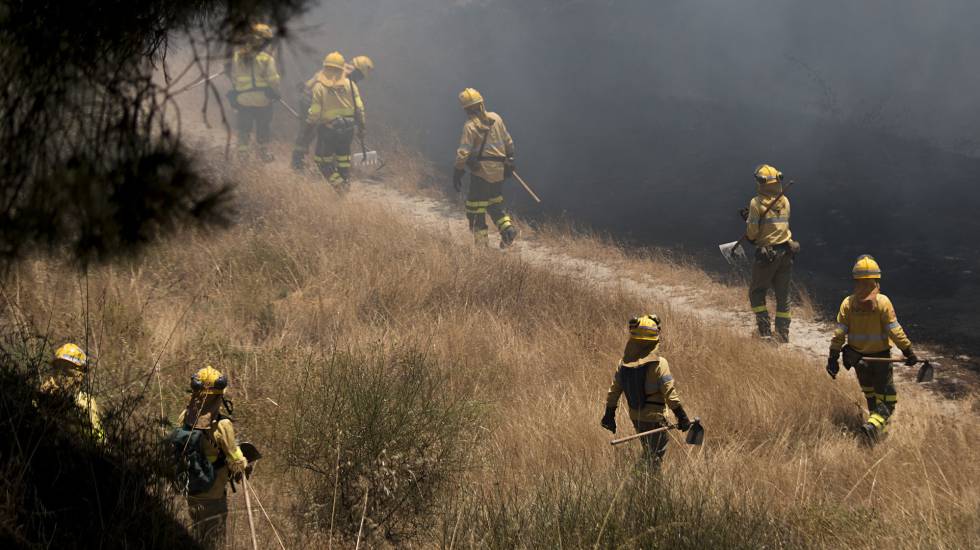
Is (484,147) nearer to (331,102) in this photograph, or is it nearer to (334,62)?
(331,102)

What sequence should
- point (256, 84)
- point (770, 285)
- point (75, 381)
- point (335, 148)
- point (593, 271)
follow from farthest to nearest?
point (256, 84)
point (335, 148)
point (593, 271)
point (770, 285)
point (75, 381)

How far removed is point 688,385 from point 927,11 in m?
10.7

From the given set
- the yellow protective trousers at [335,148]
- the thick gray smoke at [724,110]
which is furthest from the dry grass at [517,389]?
the yellow protective trousers at [335,148]

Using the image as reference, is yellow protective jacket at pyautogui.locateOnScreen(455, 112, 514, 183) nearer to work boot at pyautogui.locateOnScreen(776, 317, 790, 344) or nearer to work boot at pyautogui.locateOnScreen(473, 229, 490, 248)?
work boot at pyautogui.locateOnScreen(473, 229, 490, 248)

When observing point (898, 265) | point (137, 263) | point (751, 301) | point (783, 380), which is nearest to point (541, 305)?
point (751, 301)

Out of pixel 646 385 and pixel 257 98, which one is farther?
pixel 257 98

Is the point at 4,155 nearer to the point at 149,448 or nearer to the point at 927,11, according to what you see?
the point at 149,448

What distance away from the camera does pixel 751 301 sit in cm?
832

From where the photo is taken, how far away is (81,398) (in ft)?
13.6

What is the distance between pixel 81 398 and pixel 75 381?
0.45 feet

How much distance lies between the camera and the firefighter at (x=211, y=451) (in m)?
4.10

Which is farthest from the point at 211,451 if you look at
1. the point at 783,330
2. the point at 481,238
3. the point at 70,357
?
the point at 481,238

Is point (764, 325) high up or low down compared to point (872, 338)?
down

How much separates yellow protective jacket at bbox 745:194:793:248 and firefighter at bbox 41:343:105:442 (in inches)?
222
